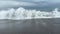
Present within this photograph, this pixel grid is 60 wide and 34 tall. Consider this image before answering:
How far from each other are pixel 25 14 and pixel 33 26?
230 mm

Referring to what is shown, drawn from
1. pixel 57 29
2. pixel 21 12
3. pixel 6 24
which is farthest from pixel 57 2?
pixel 6 24

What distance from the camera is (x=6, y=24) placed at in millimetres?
1247

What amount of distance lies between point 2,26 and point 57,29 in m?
0.87

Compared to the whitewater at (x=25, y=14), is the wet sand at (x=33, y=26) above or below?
below

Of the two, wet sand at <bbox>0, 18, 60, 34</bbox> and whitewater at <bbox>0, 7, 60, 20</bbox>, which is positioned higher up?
whitewater at <bbox>0, 7, 60, 20</bbox>

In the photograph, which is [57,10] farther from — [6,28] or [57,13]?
[6,28]

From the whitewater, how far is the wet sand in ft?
0.21

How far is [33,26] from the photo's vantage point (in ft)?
4.20

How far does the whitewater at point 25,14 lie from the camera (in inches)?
48.4

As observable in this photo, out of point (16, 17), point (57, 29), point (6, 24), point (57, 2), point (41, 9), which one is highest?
point (57, 2)

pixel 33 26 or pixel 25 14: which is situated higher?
pixel 25 14

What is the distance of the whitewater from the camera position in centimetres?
123

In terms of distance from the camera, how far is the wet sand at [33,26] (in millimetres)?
1265

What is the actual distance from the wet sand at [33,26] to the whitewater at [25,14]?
64mm
